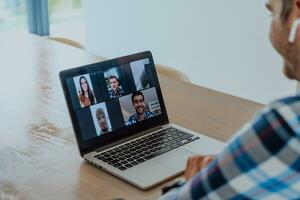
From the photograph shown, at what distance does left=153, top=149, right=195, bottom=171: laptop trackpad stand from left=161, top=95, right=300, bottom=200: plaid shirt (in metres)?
0.45

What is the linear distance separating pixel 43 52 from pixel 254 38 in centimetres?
153

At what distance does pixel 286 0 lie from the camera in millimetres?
821

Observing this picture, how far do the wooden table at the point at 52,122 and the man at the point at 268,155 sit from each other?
15.2 inches

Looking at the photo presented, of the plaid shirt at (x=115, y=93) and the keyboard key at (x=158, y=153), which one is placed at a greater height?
the plaid shirt at (x=115, y=93)

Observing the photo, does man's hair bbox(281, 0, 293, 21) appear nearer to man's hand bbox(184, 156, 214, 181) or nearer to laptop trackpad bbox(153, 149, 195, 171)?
man's hand bbox(184, 156, 214, 181)

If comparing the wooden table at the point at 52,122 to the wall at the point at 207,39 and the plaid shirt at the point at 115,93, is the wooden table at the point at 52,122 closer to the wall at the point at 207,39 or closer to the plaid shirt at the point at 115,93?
the plaid shirt at the point at 115,93

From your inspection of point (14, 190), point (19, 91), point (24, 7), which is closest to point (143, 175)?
point (14, 190)

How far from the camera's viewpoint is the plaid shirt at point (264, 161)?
735 mm

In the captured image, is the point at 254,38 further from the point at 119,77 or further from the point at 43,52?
the point at 119,77

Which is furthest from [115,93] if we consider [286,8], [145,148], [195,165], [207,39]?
[207,39]

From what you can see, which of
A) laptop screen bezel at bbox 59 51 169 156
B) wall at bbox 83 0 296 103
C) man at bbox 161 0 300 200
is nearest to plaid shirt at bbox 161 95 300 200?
man at bbox 161 0 300 200

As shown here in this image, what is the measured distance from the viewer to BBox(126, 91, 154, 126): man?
1.39m

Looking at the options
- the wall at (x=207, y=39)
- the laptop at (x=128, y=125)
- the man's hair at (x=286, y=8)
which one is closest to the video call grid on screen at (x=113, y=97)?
the laptop at (x=128, y=125)

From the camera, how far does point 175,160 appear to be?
4.24ft
